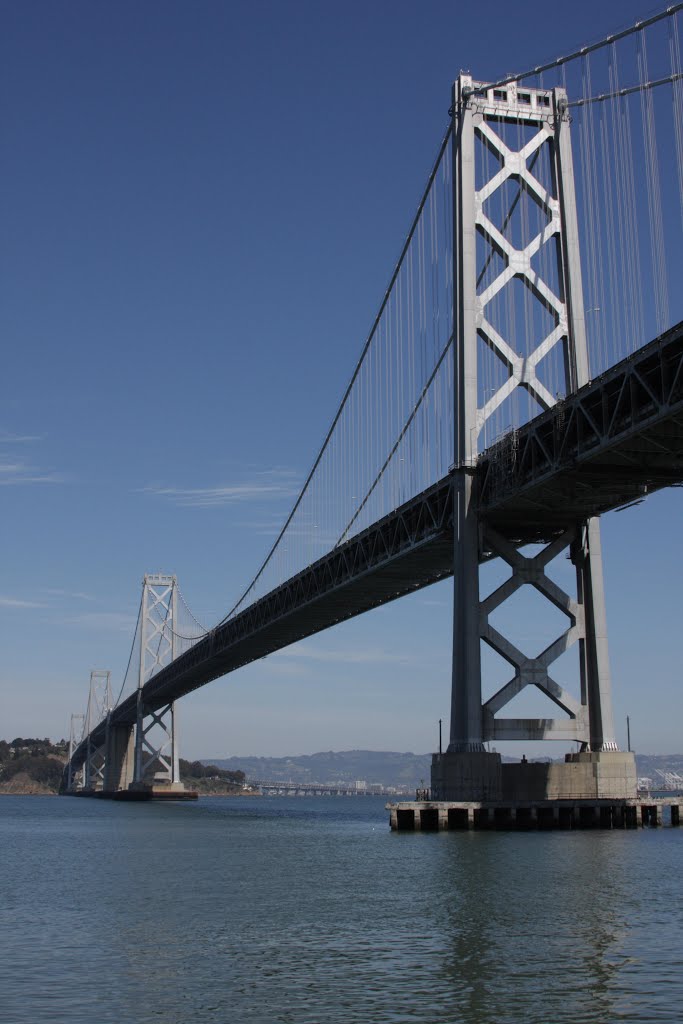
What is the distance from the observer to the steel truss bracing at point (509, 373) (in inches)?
1522

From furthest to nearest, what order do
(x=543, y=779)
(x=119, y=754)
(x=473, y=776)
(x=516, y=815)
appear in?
1. (x=119, y=754)
2. (x=543, y=779)
3. (x=473, y=776)
4. (x=516, y=815)

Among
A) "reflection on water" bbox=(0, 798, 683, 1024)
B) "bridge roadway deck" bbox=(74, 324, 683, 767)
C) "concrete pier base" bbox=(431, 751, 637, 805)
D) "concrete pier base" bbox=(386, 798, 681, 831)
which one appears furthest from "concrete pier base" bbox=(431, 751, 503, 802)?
"bridge roadway deck" bbox=(74, 324, 683, 767)

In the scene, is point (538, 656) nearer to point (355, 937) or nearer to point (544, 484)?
point (544, 484)

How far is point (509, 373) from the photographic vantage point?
4128cm

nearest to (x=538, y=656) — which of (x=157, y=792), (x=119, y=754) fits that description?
(x=157, y=792)

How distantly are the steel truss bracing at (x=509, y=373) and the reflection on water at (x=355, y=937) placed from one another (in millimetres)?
7216

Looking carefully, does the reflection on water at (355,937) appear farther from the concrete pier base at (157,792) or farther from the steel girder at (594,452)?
the concrete pier base at (157,792)

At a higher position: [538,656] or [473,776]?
[538,656]

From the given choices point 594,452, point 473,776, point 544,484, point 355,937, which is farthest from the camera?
point 473,776

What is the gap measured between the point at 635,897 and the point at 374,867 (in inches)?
309

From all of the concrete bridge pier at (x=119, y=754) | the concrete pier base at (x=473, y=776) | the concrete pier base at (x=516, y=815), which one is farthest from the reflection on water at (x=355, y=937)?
the concrete bridge pier at (x=119, y=754)

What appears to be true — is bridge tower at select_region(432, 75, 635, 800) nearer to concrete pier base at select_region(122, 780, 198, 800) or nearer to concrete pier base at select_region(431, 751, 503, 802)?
concrete pier base at select_region(431, 751, 503, 802)

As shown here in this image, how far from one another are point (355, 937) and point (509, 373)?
87.7ft

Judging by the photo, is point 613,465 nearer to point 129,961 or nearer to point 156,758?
point 129,961
